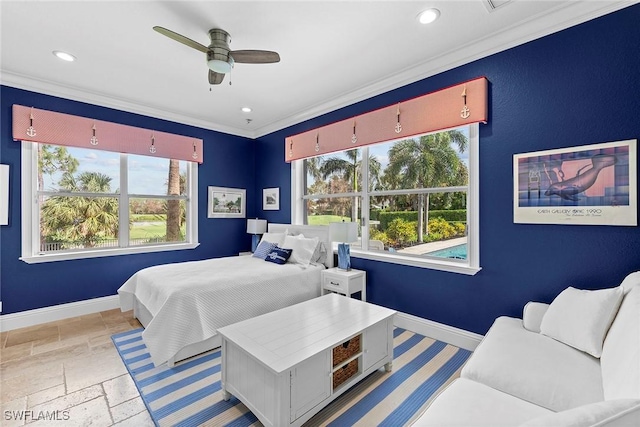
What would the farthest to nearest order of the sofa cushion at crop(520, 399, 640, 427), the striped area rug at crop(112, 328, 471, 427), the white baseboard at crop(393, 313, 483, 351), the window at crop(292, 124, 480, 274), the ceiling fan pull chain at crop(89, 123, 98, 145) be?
1. the ceiling fan pull chain at crop(89, 123, 98, 145)
2. the window at crop(292, 124, 480, 274)
3. the white baseboard at crop(393, 313, 483, 351)
4. the striped area rug at crop(112, 328, 471, 427)
5. the sofa cushion at crop(520, 399, 640, 427)

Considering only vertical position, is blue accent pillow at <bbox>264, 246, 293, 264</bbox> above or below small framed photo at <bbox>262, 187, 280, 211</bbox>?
below

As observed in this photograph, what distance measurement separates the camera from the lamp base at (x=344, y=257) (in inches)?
129

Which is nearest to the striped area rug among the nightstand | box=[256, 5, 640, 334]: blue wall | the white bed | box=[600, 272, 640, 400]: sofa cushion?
the white bed

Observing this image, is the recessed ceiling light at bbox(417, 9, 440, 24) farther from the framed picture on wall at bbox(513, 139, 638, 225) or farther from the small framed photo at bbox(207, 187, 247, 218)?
the small framed photo at bbox(207, 187, 247, 218)

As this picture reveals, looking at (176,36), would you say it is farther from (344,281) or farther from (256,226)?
(256,226)

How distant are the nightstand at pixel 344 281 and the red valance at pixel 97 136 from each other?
2.73m

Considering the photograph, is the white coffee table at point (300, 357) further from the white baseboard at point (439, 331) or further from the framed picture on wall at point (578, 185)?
the framed picture on wall at point (578, 185)

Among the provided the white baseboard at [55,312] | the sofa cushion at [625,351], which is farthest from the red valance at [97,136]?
the sofa cushion at [625,351]

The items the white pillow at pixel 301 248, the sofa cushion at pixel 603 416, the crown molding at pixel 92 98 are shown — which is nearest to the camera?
the sofa cushion at pixel 603 416

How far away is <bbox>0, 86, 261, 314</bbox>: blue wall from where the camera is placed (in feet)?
9.77

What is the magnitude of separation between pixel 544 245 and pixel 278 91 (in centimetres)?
308

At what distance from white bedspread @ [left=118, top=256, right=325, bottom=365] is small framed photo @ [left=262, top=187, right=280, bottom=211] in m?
1.43

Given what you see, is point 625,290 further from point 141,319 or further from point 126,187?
point 126,187

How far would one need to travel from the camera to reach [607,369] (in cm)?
126
